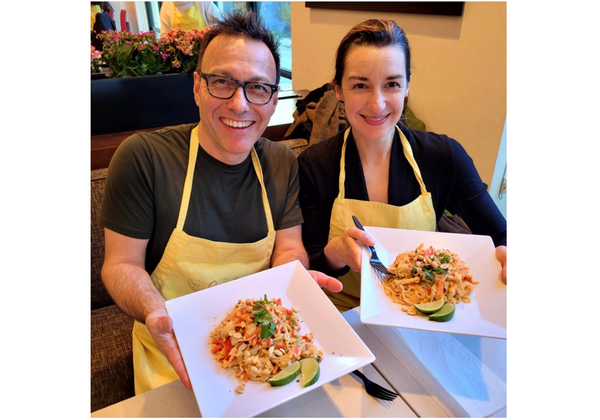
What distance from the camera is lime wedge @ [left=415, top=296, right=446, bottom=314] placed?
1075 mm

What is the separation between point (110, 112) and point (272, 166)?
1.57m

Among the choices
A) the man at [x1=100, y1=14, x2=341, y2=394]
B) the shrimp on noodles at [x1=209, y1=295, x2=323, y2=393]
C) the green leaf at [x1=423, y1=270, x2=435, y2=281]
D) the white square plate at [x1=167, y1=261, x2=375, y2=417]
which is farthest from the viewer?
the man at [x1=100, y1=14, x2=341, y2=394]

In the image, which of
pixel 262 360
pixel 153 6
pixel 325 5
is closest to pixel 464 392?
pixel 262 360

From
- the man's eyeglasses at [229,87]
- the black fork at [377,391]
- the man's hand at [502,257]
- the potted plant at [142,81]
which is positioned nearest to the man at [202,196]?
the man's eyeglasses at [229,87]

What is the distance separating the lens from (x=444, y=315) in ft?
3.42

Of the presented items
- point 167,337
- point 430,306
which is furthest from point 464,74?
point 167,337

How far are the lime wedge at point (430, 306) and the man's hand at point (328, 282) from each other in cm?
24

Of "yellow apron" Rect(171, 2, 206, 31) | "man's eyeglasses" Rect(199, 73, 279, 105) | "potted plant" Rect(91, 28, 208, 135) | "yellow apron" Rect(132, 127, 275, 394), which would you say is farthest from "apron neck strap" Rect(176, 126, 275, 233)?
"yellow apron" Rect(171, 2, 206, 31)

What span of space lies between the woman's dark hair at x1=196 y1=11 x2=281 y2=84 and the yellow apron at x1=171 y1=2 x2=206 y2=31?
14.4 ft

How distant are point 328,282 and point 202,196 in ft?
1.82

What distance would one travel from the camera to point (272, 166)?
59.2 inches

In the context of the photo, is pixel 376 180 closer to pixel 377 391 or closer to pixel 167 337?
pixel 377 391

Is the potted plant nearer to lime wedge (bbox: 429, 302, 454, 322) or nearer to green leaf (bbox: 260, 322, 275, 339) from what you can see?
green leaf (bbox: 260, 322, 275, 339)

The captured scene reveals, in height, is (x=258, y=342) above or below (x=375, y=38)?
below
